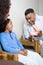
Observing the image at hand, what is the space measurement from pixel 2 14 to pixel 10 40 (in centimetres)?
106

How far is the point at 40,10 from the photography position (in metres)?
4.27

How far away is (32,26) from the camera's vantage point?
11.4ft

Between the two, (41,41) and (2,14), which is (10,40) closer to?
(41,41)

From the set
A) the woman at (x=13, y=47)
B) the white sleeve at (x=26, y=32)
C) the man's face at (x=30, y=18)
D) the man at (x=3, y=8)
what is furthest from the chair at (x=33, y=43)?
the man at (x=3, y=8)

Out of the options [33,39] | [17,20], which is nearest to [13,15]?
[17,20]

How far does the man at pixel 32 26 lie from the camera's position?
3.36m

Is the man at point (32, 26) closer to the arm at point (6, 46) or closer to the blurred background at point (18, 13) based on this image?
the blurred background at point (18, 13)

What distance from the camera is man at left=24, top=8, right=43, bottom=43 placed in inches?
132

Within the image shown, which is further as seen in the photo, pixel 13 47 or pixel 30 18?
pixel 30 18

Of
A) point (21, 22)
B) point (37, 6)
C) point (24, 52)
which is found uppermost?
point (37, 6)

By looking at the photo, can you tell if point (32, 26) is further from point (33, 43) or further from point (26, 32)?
point (33, 43)

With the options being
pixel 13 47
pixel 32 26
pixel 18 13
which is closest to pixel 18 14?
pixel 18 13

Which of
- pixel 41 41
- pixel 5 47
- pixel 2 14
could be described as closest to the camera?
pixel 2 14

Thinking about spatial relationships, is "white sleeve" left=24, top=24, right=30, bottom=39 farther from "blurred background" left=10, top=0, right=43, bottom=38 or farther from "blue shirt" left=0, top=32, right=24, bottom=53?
"blue shirt" left=0, top=32, right=24, bottom=53
